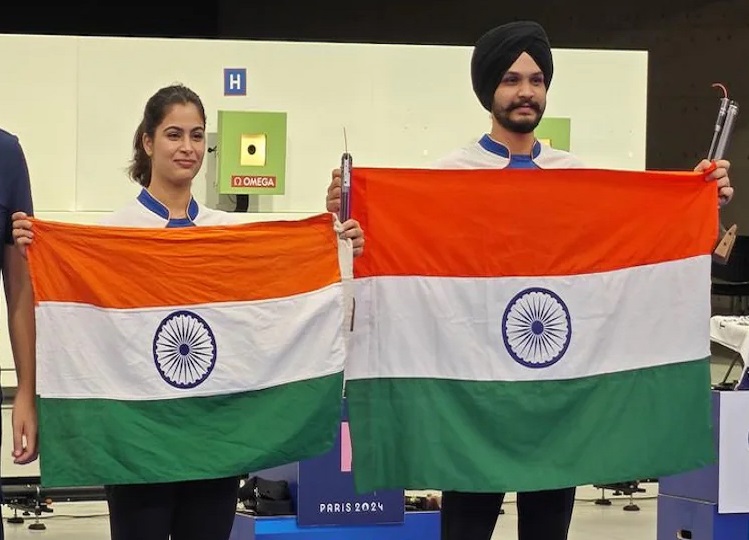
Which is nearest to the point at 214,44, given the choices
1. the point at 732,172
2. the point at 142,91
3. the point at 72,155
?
the point at 142,91

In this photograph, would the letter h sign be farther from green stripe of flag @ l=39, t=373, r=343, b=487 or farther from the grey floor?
green stripe of flag @ l=39, t=373, r=343, b=487

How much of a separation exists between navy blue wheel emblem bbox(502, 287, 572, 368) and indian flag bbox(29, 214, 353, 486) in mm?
393

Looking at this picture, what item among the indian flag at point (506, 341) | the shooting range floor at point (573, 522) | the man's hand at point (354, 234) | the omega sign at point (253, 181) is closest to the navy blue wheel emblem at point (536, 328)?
the indian flag at point (506, 341)

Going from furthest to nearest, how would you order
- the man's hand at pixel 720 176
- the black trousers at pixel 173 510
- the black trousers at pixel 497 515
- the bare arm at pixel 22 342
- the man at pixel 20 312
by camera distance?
the man's hand at pixel 720 176 → the black trousers at pixel 497 515 → the black trousers at pixel 173 510 → the bare arm at pixel 22 342 → the man at pixel 20 312

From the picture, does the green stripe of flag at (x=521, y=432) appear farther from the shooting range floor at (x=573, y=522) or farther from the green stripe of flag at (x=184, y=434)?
the shooting range floor at (x=573, y=522)

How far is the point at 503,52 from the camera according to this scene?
2.79 meters

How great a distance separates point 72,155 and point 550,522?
4.28 meters

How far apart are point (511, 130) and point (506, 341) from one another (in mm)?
477

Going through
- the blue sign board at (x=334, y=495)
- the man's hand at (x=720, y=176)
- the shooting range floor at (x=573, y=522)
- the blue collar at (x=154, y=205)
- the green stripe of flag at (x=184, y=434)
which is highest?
the man's hand at (x=720, y=176)

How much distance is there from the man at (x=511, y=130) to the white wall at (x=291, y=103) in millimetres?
3733

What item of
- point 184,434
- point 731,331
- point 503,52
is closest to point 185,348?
point 184,434

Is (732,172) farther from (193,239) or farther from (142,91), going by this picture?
(193,239)

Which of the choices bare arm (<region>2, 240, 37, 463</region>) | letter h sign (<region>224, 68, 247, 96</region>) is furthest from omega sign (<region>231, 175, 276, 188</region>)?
bare arm (<region>2, 240, 37, 463</region>)

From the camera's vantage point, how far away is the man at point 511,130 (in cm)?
280
